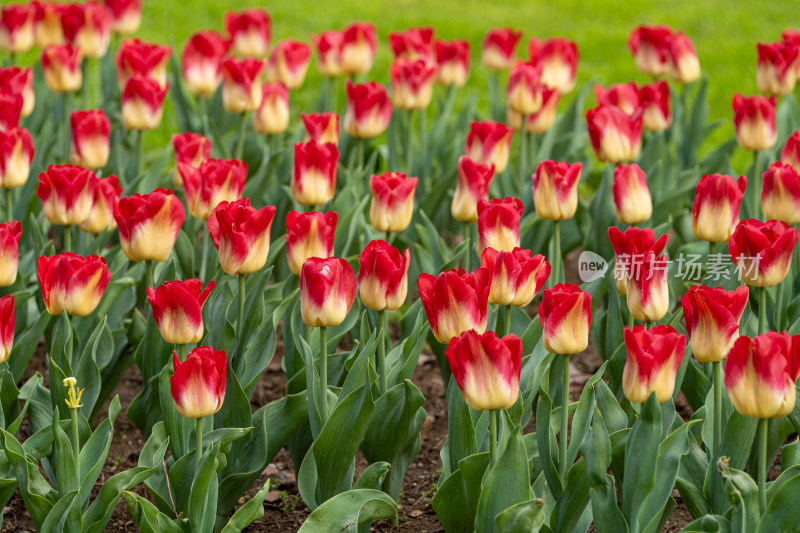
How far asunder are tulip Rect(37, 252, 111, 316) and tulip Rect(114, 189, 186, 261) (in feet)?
0.57

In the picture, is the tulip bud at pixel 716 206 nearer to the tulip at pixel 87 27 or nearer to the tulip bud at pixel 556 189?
the tulip bud at pixel 556 189

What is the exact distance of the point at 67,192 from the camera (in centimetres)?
263

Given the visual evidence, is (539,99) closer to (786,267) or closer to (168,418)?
(786,267)

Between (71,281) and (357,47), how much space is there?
6.85ft

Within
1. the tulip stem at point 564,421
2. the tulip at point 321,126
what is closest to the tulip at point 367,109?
A: the tulip at point 321,126

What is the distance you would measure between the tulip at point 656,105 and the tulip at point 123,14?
7.33ft

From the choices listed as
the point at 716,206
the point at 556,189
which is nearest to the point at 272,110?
the point at 556,189

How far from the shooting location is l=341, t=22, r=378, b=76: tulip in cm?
398

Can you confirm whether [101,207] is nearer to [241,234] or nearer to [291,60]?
[241,234]

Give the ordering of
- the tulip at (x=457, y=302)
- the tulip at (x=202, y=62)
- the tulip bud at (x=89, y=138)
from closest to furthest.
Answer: the tulip at (x=457, y=302)
the tulip bud at (x=89, y=138)
the tulip at (x=202, y=62)

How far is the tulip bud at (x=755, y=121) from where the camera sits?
303 centimetres

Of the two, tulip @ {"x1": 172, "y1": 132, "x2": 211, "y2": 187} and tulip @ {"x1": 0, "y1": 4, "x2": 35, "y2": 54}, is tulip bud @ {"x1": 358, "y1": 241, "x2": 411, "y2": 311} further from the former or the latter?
tulip @ {"x1": 0, "y1": 4, "x2": 35, "y2": 54}

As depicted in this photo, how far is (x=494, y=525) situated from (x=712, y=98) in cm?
453

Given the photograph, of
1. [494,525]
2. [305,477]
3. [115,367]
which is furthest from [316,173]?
[494,525]
